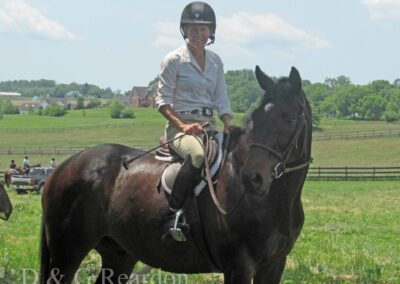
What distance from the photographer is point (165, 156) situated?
19.4 feet

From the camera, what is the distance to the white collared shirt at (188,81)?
5555mm

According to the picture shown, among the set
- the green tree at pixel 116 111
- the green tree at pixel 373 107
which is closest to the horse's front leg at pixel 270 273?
the green tree at pixel 116 111

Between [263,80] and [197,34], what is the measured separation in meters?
0.88

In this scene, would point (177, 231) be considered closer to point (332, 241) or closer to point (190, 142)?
point (190, 142)

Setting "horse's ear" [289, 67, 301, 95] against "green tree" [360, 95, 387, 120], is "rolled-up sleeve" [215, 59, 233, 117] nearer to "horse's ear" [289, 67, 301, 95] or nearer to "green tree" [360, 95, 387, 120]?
"horse's ear" [289, 67, 301, 95]

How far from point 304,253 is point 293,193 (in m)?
5.43

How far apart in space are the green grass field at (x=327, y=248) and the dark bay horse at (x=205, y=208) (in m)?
2.02

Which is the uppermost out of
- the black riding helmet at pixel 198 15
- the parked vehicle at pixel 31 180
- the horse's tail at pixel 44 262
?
the black riding helmet at pixel 198 15

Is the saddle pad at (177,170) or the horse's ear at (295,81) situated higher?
the horse's ear at (295,81)

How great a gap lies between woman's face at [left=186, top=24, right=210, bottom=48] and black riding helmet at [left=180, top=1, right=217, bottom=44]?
43mm

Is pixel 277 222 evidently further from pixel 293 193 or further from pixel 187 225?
pixel 187 225

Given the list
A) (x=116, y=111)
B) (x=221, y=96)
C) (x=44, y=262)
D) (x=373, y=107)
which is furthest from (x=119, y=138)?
(x=221, y=96)

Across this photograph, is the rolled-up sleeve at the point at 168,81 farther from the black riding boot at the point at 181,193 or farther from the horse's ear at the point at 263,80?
the horse's ear at the point at 263,80

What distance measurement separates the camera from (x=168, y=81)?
5547 mm
